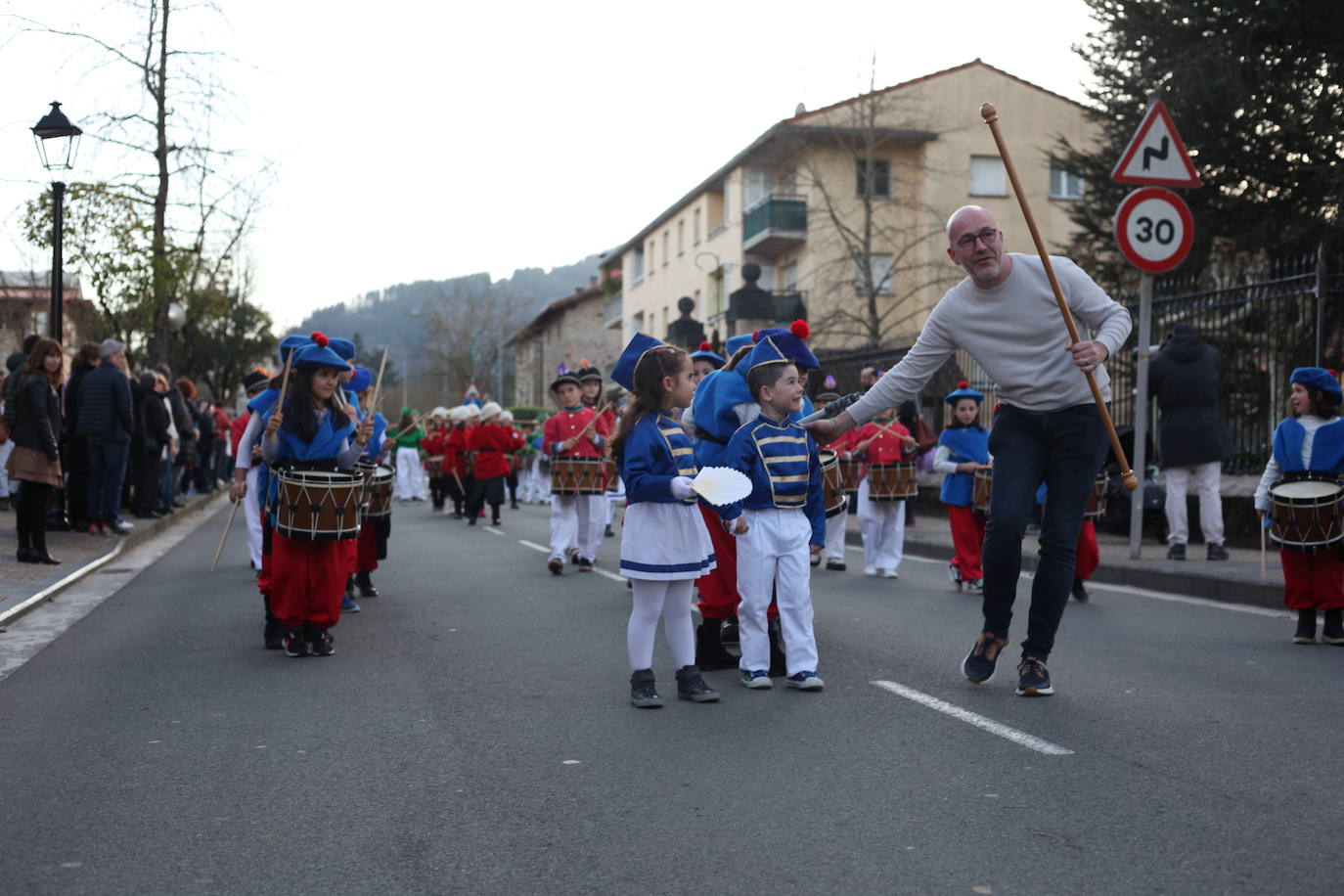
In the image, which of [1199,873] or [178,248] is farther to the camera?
[178,248]

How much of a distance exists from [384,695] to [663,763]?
2.05 meters

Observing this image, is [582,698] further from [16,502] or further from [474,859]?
[16,502]

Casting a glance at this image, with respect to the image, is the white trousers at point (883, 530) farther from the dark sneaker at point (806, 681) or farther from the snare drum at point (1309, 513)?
the dark sneaker at point (806, 681)

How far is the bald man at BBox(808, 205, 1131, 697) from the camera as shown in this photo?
6.50m

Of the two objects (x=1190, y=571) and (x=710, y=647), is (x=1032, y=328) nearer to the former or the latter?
(x=710, y=647)

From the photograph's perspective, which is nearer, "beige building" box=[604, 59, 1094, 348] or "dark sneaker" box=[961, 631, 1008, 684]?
"dark sneaker" box=[961, 631, 1008, 684]

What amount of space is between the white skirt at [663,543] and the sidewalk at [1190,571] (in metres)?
3.07

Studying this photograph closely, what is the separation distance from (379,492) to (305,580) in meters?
2.81

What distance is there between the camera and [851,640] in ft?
28.3

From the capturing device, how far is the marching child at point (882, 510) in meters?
13.0

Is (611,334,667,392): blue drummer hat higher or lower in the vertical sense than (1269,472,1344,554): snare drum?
higher

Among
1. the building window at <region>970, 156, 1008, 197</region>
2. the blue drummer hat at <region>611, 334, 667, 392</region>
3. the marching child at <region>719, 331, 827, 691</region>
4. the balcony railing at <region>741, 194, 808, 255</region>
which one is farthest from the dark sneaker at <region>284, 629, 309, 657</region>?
the building window at <region>970, 156, 1008, 197</region>

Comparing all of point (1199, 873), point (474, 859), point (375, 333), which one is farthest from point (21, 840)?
point (375, 333)

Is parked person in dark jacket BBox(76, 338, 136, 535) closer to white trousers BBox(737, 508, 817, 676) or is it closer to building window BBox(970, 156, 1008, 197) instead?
white trousers BBox(737, 508, 817, 676)
